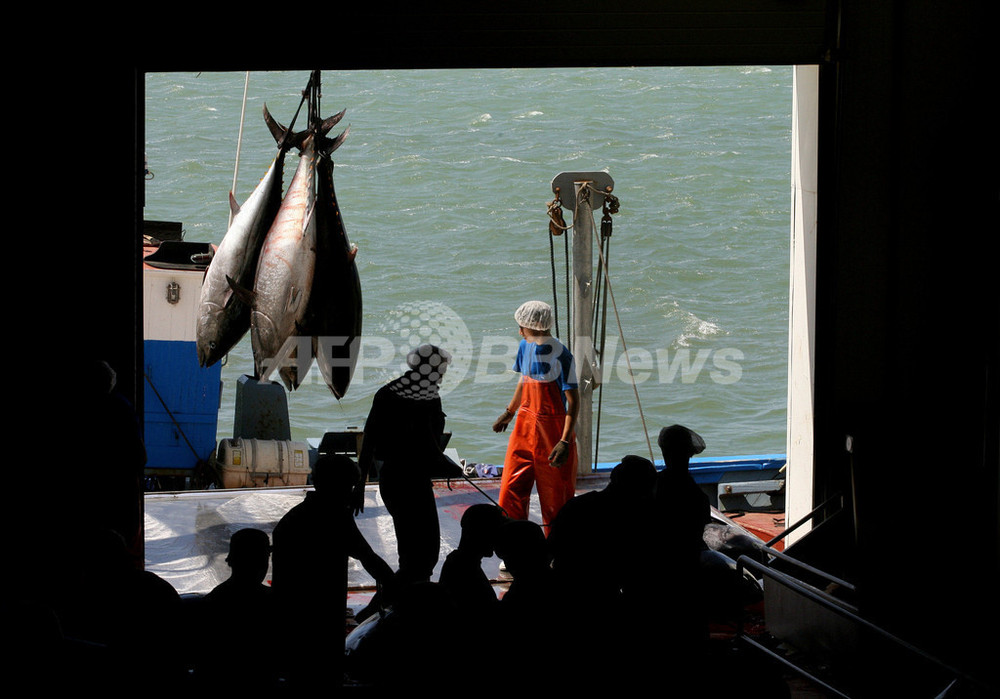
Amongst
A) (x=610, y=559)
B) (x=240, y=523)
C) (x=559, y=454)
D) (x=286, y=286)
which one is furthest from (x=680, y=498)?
(x=240, y=523)

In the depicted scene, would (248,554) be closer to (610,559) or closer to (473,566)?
(473,566)

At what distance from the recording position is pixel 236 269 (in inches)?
201

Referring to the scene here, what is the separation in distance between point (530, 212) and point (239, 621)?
2427cm

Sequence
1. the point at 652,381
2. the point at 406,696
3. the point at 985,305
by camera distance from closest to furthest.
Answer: the point at 406,696 < the point at 985,305 < the point at 652,381

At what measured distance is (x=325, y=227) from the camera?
493 centimetres

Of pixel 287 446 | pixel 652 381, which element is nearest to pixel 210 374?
pixel 287 446

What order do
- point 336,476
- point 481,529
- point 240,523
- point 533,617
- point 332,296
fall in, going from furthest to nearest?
point 240,523, point 332,296, point 336,476, point 481,529, point 533,617

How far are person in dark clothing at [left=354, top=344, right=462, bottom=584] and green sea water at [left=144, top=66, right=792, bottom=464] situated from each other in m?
15.3

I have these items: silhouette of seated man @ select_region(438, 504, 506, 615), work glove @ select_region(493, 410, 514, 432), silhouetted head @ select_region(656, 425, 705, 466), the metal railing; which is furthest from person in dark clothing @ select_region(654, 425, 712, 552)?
work glove @ select_region(493, 410, 514, 432)

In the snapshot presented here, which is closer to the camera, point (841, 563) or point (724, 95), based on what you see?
point (841, 563)

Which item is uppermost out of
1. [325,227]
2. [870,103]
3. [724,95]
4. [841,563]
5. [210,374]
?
[724,95]

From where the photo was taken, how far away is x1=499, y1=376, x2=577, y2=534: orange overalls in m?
6.07

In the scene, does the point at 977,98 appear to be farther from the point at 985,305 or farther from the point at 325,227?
the point at 325,227

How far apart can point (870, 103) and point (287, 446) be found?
5.16m
